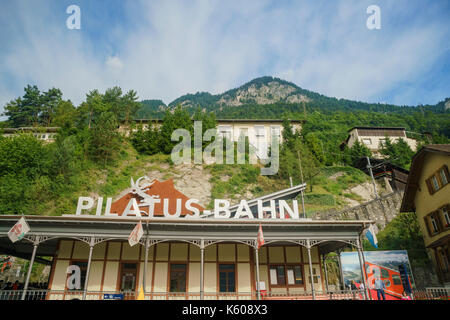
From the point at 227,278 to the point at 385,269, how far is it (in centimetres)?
1444

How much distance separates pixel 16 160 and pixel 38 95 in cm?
3551

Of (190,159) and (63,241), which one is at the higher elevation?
(190,159)

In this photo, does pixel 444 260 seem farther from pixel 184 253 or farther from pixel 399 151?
pixel 399 151

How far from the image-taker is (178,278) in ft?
61.1

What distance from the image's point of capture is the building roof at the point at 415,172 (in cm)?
2316

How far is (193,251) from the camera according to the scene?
19.3m

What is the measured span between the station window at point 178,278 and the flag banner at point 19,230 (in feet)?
27.3

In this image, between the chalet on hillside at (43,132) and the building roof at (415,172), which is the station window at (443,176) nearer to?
the building roof at (415,172)

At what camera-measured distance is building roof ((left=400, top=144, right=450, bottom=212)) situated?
23156 millimetres

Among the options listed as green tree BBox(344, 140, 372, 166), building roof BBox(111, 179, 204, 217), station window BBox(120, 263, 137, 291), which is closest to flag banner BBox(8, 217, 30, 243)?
station window BBox(120, 263, 137, 291)

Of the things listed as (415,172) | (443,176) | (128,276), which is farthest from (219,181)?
(443,176)

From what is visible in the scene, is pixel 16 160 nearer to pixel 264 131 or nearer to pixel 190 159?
pixel 190 159

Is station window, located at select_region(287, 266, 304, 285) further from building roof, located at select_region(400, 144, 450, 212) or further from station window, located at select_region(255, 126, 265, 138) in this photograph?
station window, located at select_region(255, 126, 265, 138)
